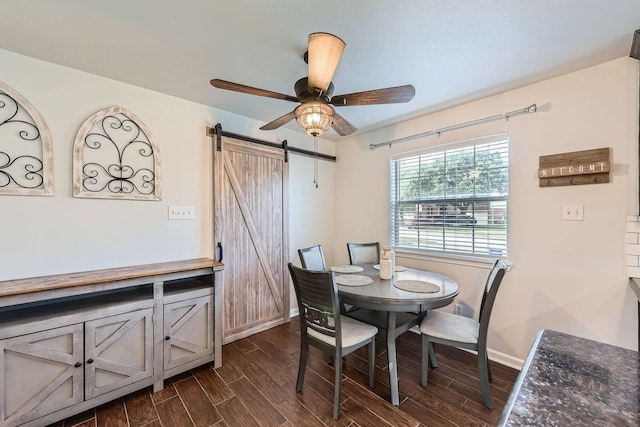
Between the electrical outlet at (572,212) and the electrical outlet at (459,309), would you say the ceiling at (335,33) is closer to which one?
the electrical outlet at (572,212)

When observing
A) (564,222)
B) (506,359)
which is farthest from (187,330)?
(564,222)

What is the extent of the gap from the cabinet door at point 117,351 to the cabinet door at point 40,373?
6 centimetres

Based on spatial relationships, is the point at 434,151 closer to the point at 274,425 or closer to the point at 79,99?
the point at 274,425

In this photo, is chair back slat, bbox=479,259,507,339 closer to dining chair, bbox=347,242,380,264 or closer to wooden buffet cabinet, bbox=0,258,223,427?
dining chair, bbox=347,242,380,264

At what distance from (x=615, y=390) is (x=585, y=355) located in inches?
6.7

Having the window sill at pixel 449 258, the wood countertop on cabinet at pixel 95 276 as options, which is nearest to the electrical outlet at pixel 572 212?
the window sill at pixel 449 258

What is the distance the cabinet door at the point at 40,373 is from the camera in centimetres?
152

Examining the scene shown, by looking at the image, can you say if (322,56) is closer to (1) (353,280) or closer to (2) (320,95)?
(2) (320,95)

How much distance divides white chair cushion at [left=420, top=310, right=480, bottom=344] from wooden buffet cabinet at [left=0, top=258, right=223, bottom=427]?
178 centimetres

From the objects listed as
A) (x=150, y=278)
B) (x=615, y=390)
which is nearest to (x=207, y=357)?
(x=150, y=278)

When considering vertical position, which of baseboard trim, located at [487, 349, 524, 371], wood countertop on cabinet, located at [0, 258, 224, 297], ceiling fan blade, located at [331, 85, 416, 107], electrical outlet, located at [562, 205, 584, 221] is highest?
ceiling fan blade, located at [331, 85, 416, 107]

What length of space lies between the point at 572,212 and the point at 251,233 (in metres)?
2.95

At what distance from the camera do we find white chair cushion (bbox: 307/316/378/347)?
1.84 m

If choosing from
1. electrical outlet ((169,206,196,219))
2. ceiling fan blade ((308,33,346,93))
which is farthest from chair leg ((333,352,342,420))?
electrical outlet ((169,206,196,219))
